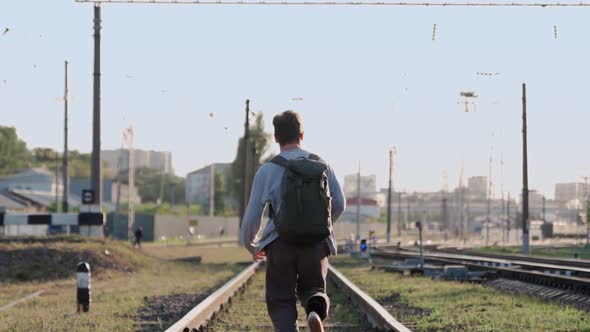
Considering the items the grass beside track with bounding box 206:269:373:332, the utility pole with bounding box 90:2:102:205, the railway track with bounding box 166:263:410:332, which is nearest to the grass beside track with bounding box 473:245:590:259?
the utility pole with bounding box 90:2:102:205

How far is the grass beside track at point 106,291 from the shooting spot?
12242 mm

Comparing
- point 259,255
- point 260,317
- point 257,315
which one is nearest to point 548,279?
point 257,315

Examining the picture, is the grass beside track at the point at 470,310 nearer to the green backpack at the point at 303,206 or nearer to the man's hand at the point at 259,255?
the man's hand at the point at 259,255

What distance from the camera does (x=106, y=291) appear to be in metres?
19.3

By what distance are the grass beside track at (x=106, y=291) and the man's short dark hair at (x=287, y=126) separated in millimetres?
5717

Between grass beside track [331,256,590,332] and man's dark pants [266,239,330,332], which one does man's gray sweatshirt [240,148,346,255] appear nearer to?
man's dark pants [266,239,330,332]

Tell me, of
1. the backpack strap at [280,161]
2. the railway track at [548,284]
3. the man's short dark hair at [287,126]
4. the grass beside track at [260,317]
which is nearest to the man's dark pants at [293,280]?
the backpack strap at [280,161]

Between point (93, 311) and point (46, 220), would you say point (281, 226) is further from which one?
point (46, 220)

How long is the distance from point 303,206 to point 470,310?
820 centimetres

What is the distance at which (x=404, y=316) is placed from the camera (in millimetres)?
13133

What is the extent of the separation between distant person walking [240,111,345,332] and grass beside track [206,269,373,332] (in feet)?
17.7

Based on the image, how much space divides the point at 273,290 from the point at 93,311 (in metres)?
8.65

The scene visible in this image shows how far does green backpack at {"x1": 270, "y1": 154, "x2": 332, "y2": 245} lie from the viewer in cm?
593

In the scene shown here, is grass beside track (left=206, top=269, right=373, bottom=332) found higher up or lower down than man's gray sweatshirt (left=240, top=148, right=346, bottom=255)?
lower down
